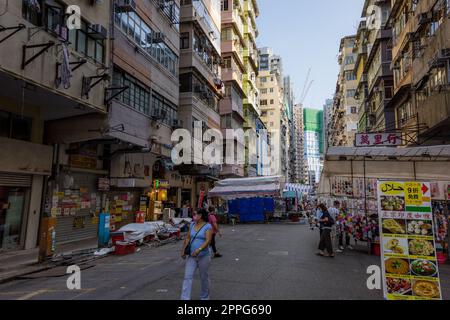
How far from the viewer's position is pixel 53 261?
11609 millimetres

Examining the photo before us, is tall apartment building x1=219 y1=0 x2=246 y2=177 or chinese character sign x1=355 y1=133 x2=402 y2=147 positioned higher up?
tall apartment building x1=219 y1=0 x2=246 y2=177

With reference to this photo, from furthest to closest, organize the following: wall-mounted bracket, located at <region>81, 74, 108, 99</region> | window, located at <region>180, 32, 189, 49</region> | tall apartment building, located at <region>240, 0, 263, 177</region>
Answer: tall apartment building, located at <region>240, 0, 263, 177</region> → window, located at <region>180, 32, 189, 49</region> → wall-mounted bracket, located at <region>81, 74, 108, 99</region>

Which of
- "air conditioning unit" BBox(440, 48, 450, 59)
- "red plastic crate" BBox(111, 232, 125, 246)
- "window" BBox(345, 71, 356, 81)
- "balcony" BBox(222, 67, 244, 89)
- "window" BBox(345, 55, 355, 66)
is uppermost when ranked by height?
"window" BBox(345, 55, 355, 66)

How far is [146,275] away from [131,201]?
504 inches

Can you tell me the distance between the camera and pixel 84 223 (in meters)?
17.5

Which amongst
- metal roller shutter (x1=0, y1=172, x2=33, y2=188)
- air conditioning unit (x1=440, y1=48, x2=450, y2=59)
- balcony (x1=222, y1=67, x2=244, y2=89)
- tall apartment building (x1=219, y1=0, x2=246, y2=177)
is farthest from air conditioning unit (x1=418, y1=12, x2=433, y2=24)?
balcony (x1=222, y1=67, x2=244, y2=89)

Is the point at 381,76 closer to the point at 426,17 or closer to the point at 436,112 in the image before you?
the point at 426,17

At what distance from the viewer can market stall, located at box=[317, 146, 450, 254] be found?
11711 millimetres

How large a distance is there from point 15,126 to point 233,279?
10.9 m

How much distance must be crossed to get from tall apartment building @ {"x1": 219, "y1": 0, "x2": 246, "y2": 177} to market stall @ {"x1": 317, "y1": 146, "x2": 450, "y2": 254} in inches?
941

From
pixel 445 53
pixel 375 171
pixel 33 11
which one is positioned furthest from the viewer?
pixel 445 53

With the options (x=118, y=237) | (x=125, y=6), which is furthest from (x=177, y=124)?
(x=118, y=237)

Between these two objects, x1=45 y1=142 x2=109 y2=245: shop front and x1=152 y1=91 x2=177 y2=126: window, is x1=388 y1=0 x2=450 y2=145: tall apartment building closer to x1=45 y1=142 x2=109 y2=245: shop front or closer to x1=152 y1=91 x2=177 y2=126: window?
x1=152 y1=91 x2=177 y2=126: window

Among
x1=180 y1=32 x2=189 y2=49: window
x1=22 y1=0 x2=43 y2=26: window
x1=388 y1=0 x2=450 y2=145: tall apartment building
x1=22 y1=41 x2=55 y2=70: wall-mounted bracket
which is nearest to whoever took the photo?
x1=22 y1=41 x2=55 y2=70: wall-mounted bracket
